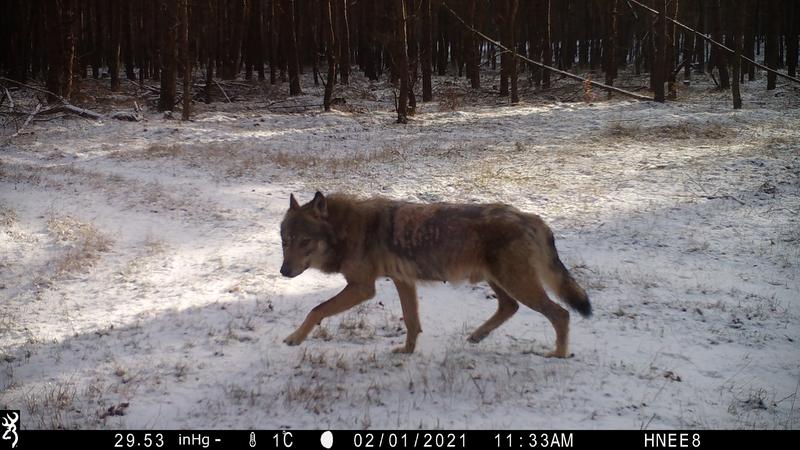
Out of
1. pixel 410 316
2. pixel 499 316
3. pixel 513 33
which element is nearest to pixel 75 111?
pixel 513 33

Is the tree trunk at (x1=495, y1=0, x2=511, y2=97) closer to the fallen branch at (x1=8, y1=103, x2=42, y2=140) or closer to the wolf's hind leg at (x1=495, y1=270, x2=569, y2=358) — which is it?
the fallen branch at (x1=8, y1=103, x2=42, y2=140)

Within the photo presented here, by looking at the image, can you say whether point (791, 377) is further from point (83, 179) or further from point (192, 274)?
point (83, 179)

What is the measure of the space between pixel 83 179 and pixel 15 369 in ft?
30.8

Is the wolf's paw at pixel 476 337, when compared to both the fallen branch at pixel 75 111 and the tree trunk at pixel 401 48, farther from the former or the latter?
the fallen branch at pixel 75 111

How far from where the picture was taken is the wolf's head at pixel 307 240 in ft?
20.7

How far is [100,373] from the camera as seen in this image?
5.98 m

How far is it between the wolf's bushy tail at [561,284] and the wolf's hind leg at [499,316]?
2.14ft

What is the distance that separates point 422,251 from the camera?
617 cm

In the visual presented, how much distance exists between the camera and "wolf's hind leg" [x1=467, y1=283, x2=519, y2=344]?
22.4ft

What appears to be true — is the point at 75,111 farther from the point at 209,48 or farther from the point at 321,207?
the point at 321,207

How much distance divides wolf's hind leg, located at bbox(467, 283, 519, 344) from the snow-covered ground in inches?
4.5

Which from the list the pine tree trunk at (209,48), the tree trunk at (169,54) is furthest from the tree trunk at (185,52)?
the pine tree trunk at (209,48)
